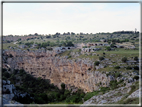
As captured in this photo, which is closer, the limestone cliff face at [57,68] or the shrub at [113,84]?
the shrub at [113,84]

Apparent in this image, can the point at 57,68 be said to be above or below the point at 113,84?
above

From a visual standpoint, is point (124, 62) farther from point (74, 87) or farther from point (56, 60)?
point (56, 60)

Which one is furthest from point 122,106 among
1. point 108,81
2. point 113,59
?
point 113,59

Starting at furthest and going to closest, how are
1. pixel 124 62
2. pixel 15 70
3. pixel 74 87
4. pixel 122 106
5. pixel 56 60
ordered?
pixel 15 70 < pixel 56 60 < pixel 74 87 < pixel 124 62 < pixel 122 106

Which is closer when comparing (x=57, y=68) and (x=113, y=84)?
(x=113, y=84)

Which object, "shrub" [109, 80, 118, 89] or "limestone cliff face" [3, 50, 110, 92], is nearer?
"shrub" [109, 80, 118, 89]

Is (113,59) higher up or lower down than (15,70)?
higher up

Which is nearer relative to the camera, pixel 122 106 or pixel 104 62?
pixel 122 106

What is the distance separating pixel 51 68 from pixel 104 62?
15.5 metres

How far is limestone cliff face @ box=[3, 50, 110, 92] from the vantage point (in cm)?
2350

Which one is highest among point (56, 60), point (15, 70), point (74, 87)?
point (56, 60)

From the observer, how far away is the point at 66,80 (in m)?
31.7

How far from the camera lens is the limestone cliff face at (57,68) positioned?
2350cm

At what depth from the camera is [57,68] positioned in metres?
33.4
